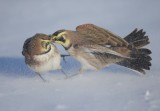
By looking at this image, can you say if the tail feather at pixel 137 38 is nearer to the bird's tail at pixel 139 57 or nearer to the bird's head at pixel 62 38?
the bird's tail at pixel 139 57

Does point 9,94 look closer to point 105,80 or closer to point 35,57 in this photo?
point 35,57

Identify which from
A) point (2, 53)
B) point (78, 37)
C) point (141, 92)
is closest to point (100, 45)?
point (78, 37)

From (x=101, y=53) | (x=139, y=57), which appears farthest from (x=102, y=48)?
(x=139, y=57)

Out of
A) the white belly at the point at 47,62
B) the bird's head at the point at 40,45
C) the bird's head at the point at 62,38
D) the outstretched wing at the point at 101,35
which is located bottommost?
the white belly at the point at 47,62

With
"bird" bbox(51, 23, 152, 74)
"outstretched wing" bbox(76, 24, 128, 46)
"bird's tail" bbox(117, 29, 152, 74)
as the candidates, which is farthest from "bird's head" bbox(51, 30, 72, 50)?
"bird's tail" bbox(117, 29, 152, 74)

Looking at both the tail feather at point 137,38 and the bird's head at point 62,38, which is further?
the tail feather at point 137,38

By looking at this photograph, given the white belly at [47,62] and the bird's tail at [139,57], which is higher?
the bird's tail at [139,57]

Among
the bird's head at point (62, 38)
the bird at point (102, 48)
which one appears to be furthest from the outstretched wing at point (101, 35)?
the bird's head at point (62, 38)
